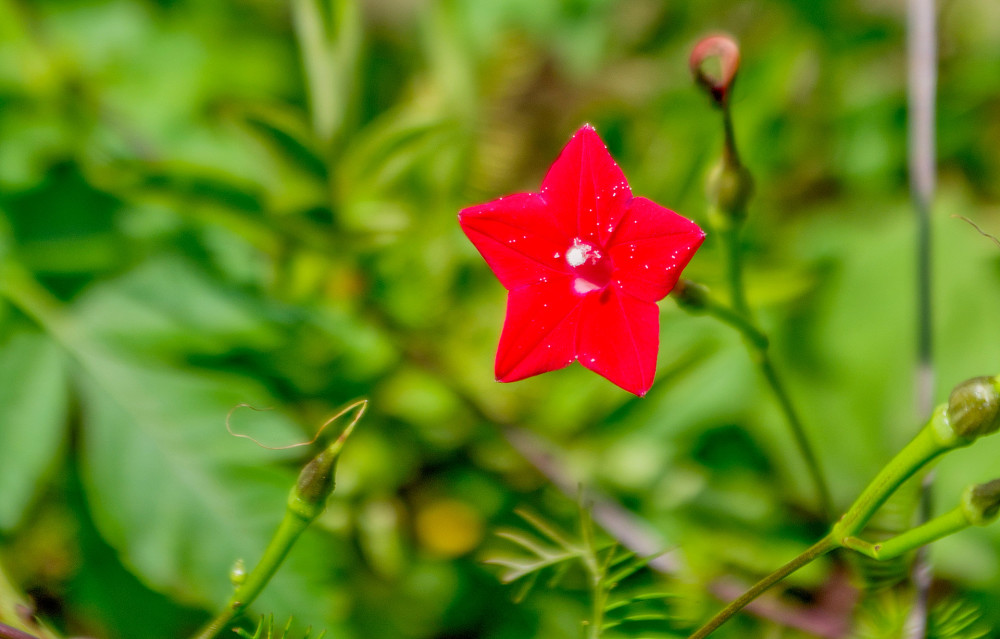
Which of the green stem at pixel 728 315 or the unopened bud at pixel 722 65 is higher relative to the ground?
the unopened bud at pixel 722 65

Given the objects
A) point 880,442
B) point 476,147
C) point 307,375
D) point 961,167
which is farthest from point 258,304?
point 961,167

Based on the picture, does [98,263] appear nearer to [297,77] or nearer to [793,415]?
[297,77]

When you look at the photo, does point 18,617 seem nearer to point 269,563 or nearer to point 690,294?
point 269,563

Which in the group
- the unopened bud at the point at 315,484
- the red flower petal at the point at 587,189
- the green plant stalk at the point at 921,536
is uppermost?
the red flower petal at the point at 587,189

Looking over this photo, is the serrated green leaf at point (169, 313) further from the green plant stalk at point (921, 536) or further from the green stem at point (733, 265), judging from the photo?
the green plant stalk at point (921, 536)

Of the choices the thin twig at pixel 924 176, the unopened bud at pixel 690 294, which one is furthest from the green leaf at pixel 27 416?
the thin twig at pixel 924 176

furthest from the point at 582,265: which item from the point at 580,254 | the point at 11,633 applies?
the point at 11,633
